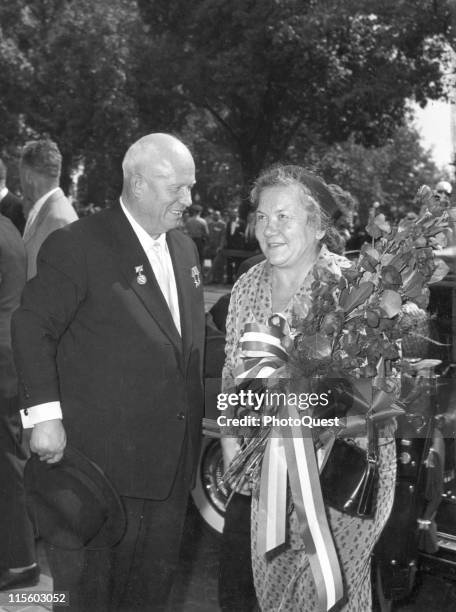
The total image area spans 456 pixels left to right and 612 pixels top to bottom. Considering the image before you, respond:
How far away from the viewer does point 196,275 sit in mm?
3121

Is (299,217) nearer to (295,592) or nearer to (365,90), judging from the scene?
(295,592)

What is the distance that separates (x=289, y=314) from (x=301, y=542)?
68 centimetres

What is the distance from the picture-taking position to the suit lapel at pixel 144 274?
284 centimetres

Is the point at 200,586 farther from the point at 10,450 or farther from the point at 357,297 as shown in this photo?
the point at 357,297

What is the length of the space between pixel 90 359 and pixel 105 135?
13.7m

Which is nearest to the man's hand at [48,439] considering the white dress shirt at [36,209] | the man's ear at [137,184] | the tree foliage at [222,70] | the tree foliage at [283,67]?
the man's ear at [137,184]

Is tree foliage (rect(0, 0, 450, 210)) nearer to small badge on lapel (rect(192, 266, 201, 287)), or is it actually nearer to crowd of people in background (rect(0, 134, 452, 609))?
small badge on lapel (rect(192, 266, 201, 287))

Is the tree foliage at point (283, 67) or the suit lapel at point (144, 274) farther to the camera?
the tree foliage at point (283, 67)

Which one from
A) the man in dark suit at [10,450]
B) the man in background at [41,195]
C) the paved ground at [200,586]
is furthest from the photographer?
the man in background at [41,195]

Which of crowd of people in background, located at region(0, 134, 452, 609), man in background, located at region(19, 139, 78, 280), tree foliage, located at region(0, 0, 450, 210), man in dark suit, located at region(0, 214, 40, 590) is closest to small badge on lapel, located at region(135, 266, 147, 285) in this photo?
crowd of people in background, located at region(0, 134, 452, 609)

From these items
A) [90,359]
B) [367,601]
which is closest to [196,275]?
A: [90,359]

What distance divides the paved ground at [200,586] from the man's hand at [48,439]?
101cm

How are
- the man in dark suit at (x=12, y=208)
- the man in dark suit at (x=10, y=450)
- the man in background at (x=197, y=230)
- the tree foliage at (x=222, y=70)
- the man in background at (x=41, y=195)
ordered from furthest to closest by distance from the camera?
the man in background at (x=197, y=230)
the tree foliage at (x=222, y=70)
the man in dark suit at (x=12, y=208)
the man in background at (x=41, y=195)
the man in dark suit at (x=10, y=450)

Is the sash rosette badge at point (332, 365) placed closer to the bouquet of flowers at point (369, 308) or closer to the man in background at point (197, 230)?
the bouquet of flowers at point (369, 308)
